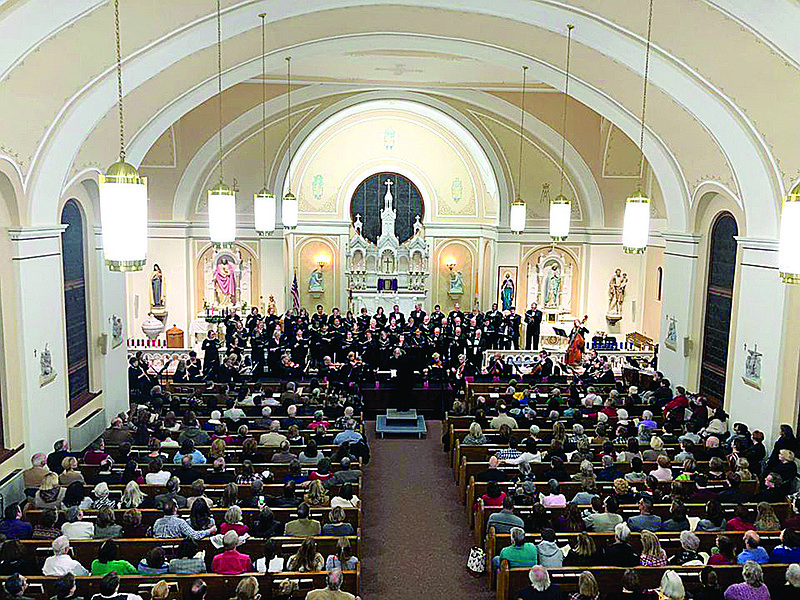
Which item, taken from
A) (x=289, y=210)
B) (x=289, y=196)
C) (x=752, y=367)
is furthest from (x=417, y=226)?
(x=752, y=367)

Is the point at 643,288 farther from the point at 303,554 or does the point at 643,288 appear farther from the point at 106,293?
the point at 303,554

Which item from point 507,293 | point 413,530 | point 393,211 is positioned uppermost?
point 393,211

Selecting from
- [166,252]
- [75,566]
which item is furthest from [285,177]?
[75,566]

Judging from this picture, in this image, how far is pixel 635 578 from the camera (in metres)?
6.50

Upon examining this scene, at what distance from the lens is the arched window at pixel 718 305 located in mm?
14203

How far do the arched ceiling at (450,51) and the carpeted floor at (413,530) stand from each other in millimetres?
6730

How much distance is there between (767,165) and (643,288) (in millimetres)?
12295

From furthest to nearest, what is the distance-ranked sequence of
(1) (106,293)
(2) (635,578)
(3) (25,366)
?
(1) (106,293)
(3) (25,366)
(2) (635,578)

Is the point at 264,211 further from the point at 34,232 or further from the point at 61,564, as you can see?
the point at 61,564

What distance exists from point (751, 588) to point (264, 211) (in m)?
10.3

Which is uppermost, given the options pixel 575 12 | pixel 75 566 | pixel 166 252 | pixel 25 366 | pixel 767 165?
pixel 575 12

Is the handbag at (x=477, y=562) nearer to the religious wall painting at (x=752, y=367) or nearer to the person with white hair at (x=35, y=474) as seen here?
the person with white hair at (x=35, y=474)

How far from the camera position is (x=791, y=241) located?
266 inches

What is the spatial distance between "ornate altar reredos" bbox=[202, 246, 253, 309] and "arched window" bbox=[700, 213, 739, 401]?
13.3 m
